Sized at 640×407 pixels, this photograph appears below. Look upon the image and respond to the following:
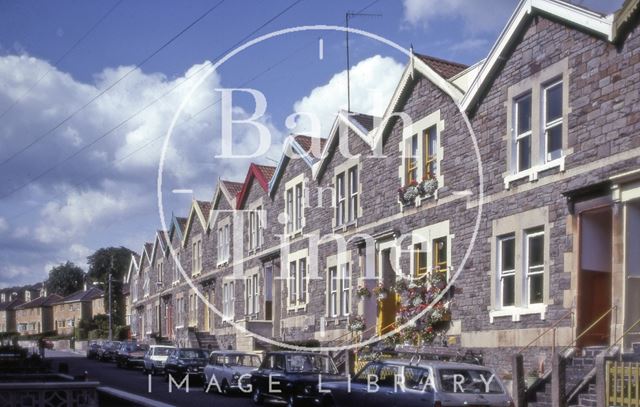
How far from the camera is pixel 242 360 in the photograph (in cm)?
2742

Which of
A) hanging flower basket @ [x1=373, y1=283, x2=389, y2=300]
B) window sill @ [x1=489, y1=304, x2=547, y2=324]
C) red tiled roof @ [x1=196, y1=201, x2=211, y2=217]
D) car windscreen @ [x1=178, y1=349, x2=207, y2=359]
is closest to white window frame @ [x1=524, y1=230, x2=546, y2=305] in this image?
window sill @ [x1=489, y1=304, x2=547, y2=324]

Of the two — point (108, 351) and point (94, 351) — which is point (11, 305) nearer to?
point (94, 351)

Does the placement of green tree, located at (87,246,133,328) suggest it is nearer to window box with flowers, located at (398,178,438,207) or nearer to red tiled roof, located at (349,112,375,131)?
red tiled roof, located at (349,112,375,131)

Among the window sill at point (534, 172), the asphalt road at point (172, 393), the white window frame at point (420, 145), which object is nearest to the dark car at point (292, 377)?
the asphalt road at point (172, 393)

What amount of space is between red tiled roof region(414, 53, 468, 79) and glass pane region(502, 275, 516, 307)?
21.5ft

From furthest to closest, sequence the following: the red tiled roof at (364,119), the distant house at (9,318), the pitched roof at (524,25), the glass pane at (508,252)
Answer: the distant house at (9,318), the red tiled roof at (364,119), the glass pane at (508,252), the pitched roof at (524,25)

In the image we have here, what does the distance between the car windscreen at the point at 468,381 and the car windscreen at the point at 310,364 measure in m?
7.34

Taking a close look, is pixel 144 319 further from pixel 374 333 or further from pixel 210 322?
pixel 374 333

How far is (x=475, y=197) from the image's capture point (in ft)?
74.1

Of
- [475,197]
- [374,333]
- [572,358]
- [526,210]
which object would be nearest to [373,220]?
[374,333]

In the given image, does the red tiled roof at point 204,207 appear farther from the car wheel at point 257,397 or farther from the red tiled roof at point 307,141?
the car wheel at point 257,397

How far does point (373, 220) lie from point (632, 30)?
1210cm

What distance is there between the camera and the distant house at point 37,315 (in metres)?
131

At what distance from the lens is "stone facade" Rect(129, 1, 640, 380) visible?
18.6 m
